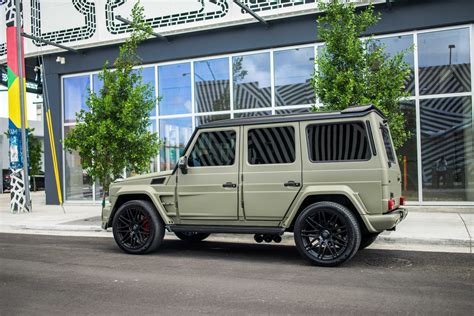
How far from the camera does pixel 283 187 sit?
264 inches

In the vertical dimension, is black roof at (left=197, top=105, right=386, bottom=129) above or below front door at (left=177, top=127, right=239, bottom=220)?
above

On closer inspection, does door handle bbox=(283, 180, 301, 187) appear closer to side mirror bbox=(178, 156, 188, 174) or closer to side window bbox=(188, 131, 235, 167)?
side window bbox=(188, 131, 235, 167)

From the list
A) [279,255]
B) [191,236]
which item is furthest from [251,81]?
[279,255]

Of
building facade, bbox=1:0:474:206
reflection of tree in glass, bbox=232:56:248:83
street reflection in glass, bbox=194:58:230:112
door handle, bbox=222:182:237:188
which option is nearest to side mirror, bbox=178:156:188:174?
door handle, bbox=222:182:237:188

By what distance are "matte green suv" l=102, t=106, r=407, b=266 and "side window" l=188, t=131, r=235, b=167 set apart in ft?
0.05

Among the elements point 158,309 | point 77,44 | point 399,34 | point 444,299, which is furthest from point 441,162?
point 77,44

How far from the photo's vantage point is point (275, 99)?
14242 millimetres

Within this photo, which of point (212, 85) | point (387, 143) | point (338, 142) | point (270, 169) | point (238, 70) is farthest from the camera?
point (212, 85)

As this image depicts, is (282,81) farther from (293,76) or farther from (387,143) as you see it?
(387,143)

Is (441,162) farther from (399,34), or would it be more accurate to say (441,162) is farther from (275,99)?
(275,99)

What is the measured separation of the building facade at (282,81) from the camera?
40.5ft

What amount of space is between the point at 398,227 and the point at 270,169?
4.19 m

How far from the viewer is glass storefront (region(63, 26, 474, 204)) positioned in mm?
12352

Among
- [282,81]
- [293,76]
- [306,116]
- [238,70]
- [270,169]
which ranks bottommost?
[270,169]
